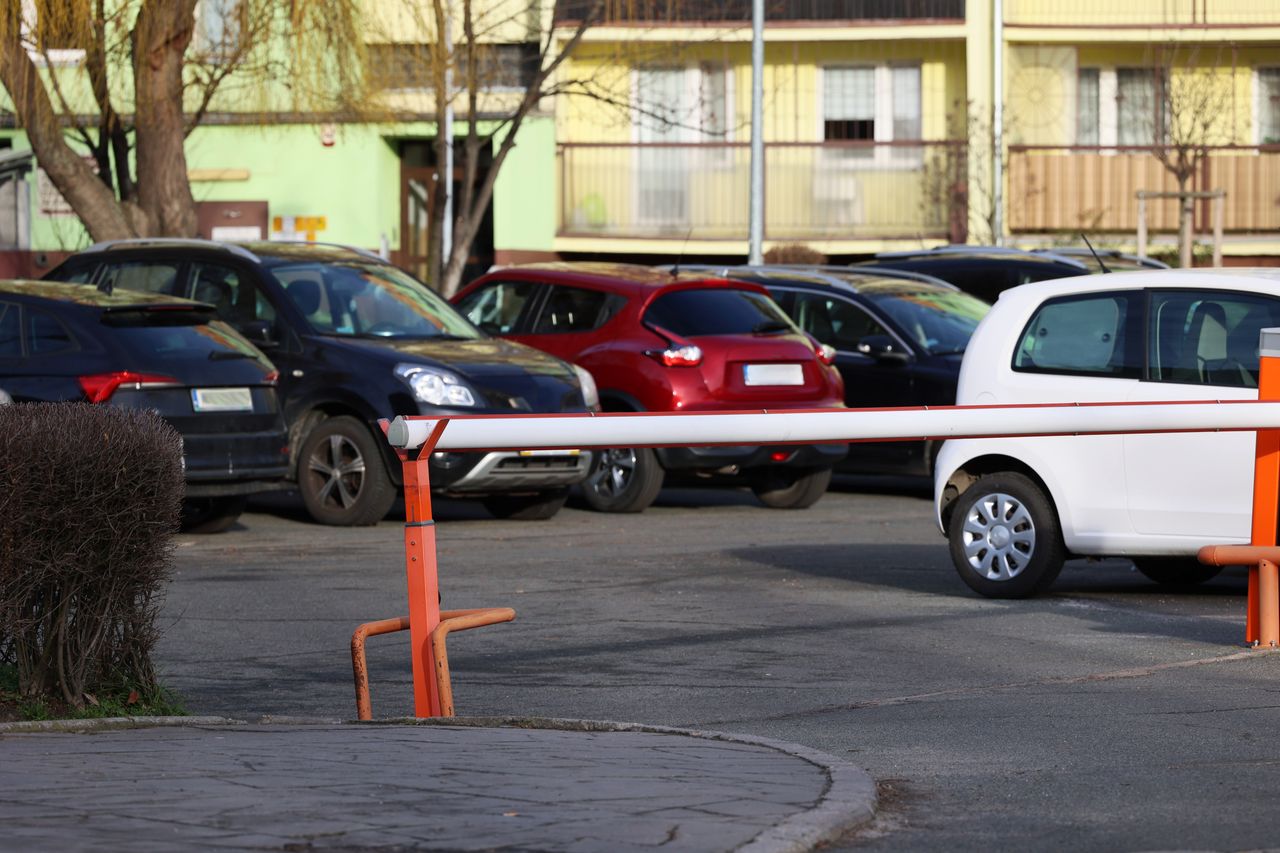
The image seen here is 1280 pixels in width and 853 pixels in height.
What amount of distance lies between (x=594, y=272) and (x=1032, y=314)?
633cm

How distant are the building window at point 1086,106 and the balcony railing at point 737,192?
2784 millimetres

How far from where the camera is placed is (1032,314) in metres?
11.8

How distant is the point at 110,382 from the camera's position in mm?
14008

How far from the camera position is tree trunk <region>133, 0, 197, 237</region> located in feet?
62.9

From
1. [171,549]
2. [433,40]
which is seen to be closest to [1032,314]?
[171,549]

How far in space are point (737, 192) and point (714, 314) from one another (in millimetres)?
19459

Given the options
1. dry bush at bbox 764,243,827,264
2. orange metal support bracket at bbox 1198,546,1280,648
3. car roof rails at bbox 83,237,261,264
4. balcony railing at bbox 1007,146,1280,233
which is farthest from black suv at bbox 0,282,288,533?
balcony railing at bbox 1007,146,1280,233

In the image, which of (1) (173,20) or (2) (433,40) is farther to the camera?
(2) (433,40)

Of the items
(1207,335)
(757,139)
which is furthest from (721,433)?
(757,139)

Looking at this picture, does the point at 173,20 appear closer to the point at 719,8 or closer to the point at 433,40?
the point at 433,40

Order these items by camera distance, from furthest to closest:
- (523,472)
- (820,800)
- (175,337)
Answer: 1. (523,472)
2. (175,337)
3. (820,800)

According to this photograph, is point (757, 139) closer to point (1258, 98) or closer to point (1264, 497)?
point (1258, 98)

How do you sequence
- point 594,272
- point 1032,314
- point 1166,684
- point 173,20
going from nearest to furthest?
point 1166,684 → point 1032,314 → point 594,272 → point 173,20

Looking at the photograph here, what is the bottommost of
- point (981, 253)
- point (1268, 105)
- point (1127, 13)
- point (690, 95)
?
point (981, 253)
